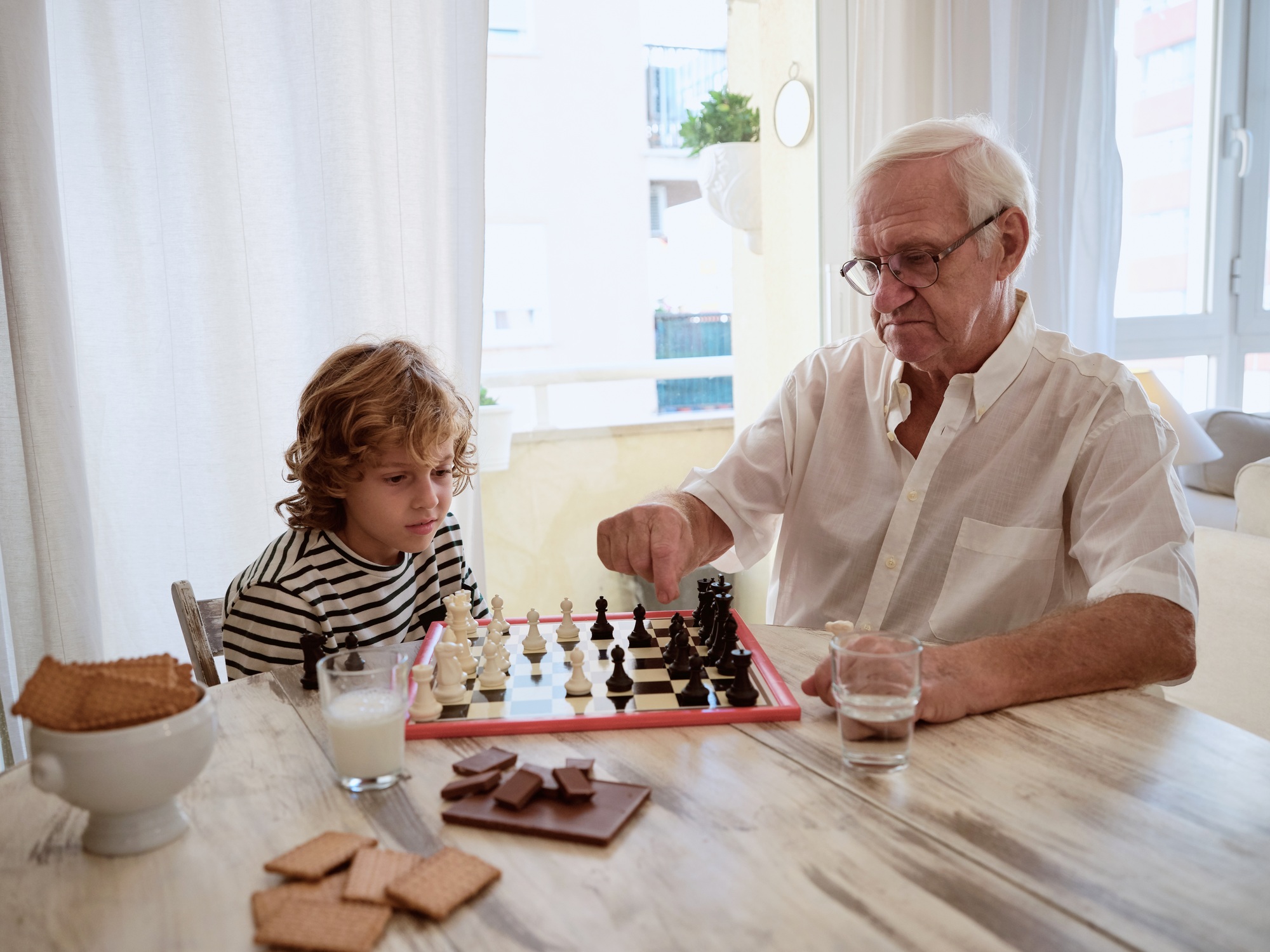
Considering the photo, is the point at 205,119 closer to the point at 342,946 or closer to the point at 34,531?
the point at 34,531

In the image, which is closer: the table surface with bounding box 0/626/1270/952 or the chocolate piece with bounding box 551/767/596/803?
the table surface with bounding box 0/626/1270/952

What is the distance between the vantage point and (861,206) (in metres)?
1.82

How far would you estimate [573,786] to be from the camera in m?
0.92

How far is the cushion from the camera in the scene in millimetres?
3334

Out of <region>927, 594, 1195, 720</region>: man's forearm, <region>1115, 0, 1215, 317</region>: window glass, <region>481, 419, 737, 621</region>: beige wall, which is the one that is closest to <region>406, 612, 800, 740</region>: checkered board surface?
<region>927, 594, 1195, 720</region>: man's forearm

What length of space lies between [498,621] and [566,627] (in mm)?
107

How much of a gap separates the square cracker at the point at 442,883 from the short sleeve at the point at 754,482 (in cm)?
113

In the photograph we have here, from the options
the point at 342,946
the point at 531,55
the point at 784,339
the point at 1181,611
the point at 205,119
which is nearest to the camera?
the point at 342,946

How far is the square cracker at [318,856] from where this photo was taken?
0.81m

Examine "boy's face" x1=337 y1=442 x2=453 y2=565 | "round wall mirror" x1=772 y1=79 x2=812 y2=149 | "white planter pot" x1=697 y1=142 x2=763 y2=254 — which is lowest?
"boy's face" x1=337 y1=442 x2=453 y2=565

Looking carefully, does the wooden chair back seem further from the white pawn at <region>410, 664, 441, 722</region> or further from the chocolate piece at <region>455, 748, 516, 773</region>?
the chocolate piece at <region>455, 748, 516, 773</region>

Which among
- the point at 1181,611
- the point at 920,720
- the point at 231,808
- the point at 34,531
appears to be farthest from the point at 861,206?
the point at 34,531

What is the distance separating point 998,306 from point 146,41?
199 centimetres

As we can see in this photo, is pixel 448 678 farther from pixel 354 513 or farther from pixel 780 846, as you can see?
pixel 354 513
